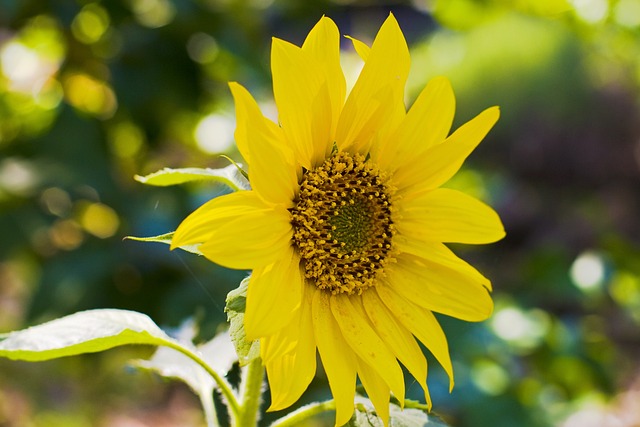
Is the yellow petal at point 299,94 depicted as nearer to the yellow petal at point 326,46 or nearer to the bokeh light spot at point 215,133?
the yellow petal at point 326,46

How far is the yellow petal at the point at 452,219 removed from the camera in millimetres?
619

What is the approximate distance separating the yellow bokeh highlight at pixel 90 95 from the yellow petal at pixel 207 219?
1.38 m

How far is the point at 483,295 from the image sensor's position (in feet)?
2.01

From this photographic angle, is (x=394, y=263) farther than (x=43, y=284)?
No

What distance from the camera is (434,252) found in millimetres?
633

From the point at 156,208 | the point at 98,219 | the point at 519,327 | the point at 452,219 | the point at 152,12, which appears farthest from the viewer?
the point at 152,12

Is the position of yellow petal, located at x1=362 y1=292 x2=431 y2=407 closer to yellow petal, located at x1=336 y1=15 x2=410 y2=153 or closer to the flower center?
the flower center

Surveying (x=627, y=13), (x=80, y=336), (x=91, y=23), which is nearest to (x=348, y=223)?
(x=80, y=336)

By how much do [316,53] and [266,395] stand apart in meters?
0.53

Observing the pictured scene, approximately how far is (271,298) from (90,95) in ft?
5.06

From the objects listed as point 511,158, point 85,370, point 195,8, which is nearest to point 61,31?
point 195,8

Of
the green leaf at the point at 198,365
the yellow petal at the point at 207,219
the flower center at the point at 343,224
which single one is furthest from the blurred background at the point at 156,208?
the yellow petal at the point at 207,219

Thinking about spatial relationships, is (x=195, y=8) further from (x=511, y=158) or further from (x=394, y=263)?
(x=511, y=158)

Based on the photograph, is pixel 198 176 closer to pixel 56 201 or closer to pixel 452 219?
pixel 452 219
